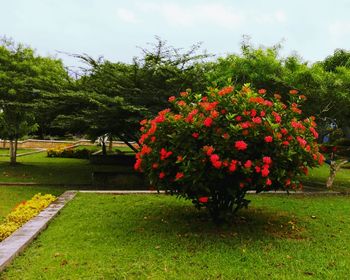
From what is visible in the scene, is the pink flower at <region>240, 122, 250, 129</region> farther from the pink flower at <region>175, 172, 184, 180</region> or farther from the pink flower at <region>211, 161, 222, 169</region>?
the pink flower at <region>175, 172, 184, 180</region>

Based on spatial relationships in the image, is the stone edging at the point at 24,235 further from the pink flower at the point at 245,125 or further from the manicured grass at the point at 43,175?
the manicured grass at the point at 43,175

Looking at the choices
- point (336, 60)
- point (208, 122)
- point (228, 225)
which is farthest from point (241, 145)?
point (336, 60)

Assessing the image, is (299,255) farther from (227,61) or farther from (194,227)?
(227,61)

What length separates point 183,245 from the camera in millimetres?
5586

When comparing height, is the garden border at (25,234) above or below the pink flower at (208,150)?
below

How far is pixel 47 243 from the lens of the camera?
560 centimetres

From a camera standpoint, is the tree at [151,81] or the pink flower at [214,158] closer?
the pink flower at [214,158]

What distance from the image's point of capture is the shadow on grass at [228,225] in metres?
6.19

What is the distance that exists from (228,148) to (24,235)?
307 centimetres

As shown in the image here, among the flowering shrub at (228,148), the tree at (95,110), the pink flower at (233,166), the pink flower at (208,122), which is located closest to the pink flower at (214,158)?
the flowering shrub at (228,148)

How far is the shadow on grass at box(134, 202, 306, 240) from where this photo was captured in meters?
6.19

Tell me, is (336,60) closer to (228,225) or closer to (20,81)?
(228,225)

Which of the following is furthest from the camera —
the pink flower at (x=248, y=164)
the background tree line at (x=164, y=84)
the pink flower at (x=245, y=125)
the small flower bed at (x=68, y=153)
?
the small flower bed at (x=68, y=153)

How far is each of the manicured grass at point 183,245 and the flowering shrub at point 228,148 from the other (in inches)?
27.9
